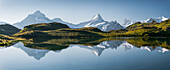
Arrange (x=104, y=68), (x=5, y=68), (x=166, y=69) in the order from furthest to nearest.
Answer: (x=5, y=68), (x=104, y=68), (x=166, y=69)

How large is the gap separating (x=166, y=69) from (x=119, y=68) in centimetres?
837

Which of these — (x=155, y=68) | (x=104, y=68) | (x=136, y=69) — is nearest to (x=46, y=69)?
(x=104, y=68)

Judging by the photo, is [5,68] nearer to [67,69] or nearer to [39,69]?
[39,69]

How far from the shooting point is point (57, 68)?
29578 mm

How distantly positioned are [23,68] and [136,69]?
22344 mm

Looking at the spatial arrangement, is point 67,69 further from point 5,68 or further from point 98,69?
point 5,68

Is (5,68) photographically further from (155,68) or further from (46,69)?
(155,68)

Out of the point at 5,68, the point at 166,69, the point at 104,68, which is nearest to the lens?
the point at 166,69

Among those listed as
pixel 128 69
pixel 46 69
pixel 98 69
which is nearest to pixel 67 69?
pixel 46 69

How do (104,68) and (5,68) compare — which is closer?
(104,68)

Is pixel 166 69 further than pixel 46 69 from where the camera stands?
No

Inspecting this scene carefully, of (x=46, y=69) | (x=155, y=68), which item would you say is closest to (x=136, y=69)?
(x=155, y=68)

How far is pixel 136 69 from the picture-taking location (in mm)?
27203

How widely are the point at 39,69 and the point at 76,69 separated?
7.39 metres
